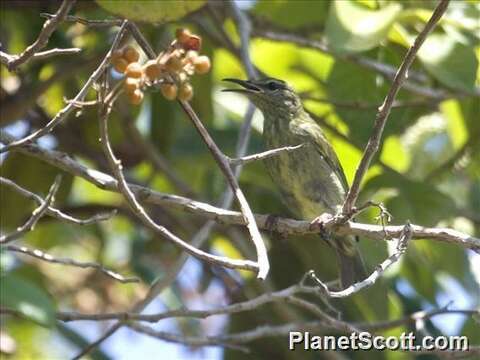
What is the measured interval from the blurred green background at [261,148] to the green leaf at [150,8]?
1657mm

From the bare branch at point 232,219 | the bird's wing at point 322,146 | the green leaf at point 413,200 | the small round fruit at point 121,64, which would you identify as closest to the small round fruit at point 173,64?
the small round fruit at point 121,64

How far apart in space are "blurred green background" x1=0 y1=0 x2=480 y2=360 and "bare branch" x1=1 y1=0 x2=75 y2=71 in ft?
5.59

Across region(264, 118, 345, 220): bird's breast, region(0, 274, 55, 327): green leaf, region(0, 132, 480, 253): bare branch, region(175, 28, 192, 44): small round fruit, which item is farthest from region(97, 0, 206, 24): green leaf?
region(264, 118, 345, 220): bird's breast

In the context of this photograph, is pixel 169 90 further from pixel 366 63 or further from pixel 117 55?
pixel 366 63

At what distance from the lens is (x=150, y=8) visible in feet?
8.38

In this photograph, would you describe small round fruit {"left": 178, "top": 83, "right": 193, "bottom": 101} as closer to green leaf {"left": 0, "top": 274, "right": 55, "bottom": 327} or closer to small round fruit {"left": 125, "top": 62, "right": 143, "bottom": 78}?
small round fruit {"left": 125, "top": 62, "right": 143, "bottom": 78}

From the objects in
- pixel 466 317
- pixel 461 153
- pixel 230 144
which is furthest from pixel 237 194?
pixel 461 153

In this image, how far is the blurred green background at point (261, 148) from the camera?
475 centimetres

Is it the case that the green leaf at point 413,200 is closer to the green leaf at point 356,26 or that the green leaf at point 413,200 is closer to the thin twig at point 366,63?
the thin twig at point 366,63

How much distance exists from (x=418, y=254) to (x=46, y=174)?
1.94m

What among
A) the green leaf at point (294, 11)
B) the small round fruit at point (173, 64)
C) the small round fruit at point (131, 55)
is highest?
the green leaf at point (294, 11)

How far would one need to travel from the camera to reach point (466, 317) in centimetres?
466

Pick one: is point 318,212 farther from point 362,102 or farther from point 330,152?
point 362,102

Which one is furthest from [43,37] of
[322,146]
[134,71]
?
[322,146]
